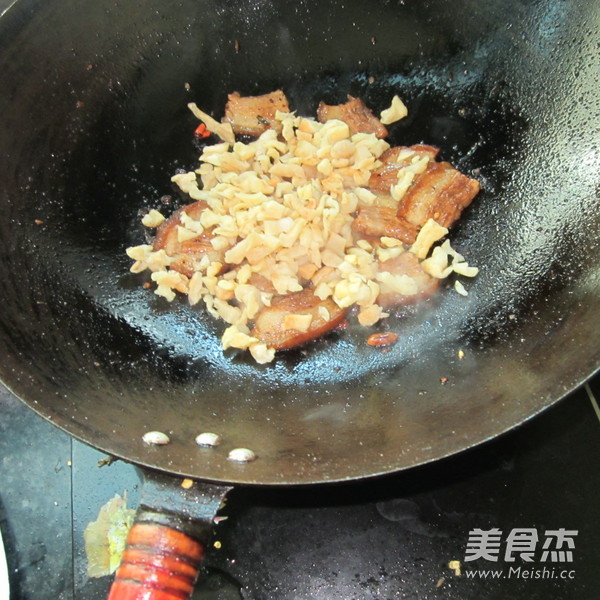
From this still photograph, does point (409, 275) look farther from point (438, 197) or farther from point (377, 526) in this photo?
point (377, 526)

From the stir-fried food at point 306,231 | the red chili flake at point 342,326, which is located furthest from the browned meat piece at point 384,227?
the red chili flake at point 342,326

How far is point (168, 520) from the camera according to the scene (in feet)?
3.33

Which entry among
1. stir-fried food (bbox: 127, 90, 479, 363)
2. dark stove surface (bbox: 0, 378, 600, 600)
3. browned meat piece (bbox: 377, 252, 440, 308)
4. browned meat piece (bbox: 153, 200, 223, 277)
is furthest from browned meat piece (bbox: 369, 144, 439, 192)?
dark stove surface (bbox: 0, 378, 600, 600)

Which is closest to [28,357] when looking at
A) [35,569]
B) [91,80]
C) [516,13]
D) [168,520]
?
[168,520]

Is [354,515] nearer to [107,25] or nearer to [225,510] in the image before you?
[225,510]

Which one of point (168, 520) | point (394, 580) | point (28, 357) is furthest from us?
point (394, 580)

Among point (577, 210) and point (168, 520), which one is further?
point (577, 210)

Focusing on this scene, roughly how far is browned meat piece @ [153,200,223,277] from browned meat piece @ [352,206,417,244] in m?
0.35

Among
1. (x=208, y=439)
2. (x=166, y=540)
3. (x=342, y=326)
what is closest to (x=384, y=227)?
(x=342, y=326)

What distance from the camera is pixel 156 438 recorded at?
1.08 metres

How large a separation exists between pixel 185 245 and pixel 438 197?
628 mm

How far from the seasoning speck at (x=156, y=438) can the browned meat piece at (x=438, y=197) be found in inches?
31.2

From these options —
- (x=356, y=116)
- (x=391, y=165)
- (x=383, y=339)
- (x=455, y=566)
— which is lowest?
(x=455, y=566)

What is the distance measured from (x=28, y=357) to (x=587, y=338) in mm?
1010
